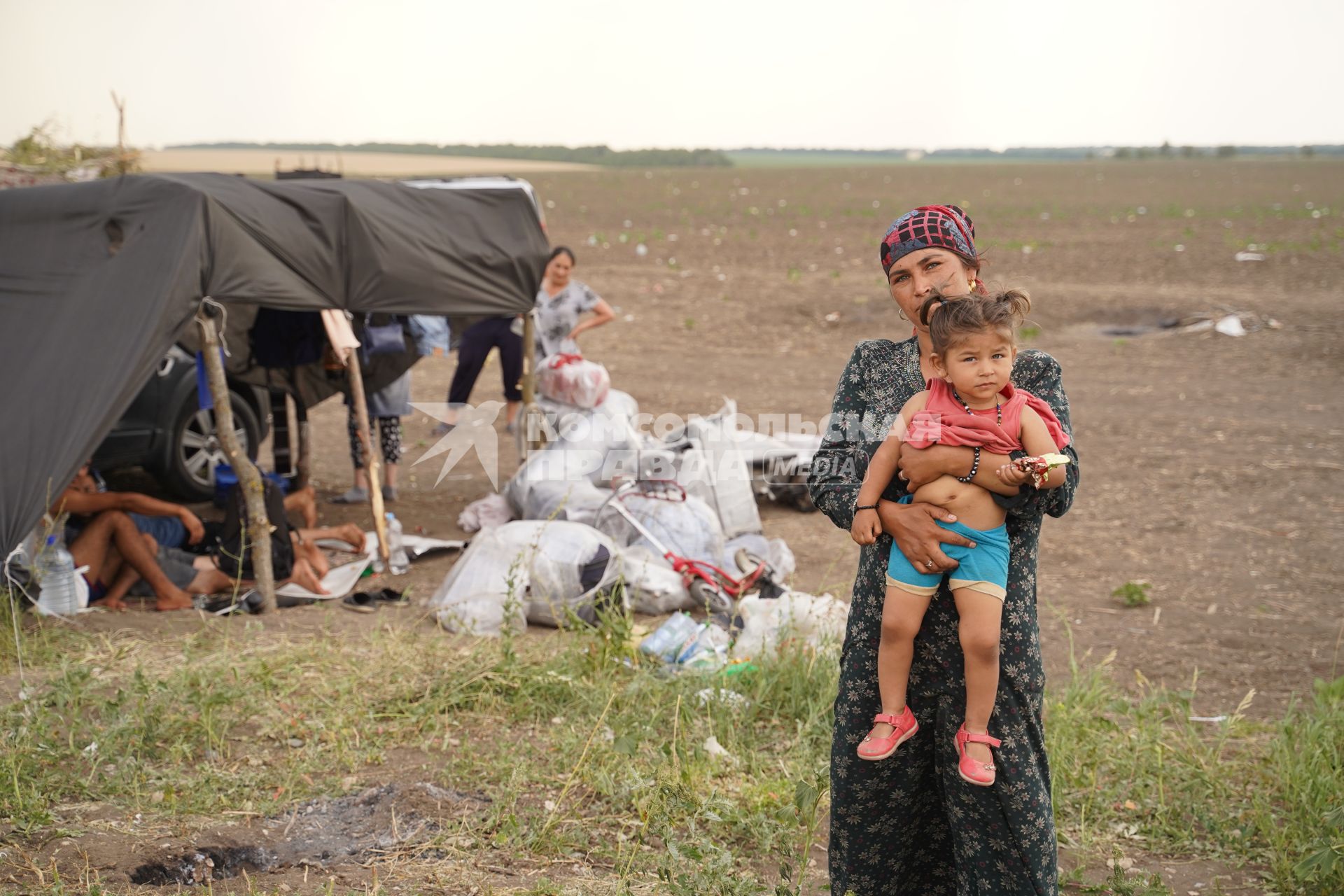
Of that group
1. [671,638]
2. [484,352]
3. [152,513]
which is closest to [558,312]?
[484,352]

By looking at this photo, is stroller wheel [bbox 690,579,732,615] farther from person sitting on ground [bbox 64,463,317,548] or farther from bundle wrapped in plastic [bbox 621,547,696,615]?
person sitting on ground [bbox 64,463,317,548]

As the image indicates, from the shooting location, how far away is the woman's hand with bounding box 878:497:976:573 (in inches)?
86.6

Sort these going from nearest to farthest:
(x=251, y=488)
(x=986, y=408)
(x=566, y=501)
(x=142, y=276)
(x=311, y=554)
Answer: (x=986, y=408)
(x=142, y=276)
(x=251, y=488)
(x=566, y=501)
(x=311, y=554)

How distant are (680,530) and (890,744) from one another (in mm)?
3617

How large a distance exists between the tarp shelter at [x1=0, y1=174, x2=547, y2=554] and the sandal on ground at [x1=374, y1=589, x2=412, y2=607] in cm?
156

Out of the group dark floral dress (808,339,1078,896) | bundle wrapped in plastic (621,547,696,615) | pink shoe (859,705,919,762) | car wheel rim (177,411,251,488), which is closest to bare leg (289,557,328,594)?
car wheel rim (177,411,251,488)

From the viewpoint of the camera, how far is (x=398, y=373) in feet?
24.4

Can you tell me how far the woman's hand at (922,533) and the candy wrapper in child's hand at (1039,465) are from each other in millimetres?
169

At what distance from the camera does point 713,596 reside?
18.2ft

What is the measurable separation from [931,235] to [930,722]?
1032 mm

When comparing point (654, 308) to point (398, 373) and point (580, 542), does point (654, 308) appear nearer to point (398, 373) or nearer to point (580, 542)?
point (398, 373)

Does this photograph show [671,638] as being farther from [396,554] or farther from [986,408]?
[986,408]

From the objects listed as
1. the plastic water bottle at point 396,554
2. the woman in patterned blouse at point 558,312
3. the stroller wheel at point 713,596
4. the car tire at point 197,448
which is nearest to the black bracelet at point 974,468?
the stroller wheel at point 713,596

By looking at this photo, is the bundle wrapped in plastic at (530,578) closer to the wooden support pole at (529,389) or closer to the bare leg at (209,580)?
the bare leg at (209,580)
